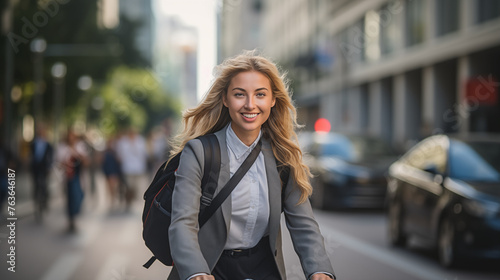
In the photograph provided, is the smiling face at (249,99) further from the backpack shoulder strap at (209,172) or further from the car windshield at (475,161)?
the car windshield at (475,161)

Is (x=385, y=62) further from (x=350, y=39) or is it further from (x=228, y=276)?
(x=228, y=276)

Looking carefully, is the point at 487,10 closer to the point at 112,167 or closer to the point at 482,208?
the point at 112,167

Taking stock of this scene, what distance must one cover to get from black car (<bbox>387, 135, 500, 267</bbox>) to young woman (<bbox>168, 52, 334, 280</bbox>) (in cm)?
552

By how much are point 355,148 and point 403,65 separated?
58.7 ft

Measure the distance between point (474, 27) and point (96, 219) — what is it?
1583 centimetres

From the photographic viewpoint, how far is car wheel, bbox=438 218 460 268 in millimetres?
8516

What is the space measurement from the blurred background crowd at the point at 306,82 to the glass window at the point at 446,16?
Result: 4cm

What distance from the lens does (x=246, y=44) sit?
109500mm

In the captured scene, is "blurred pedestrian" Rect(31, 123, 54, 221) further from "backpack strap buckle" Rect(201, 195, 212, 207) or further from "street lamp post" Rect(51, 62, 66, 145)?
"street lamp post" Rect(51, 62, 66, 145)

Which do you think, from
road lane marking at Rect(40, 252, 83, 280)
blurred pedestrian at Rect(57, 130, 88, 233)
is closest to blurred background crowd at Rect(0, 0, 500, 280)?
blurred pedestrian at Rect(57, 130, 88, 233)

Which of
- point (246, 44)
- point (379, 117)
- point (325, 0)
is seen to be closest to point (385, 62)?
point (379, 117)

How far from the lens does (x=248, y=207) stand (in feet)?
10.1

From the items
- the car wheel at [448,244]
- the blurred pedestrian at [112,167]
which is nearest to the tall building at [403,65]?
the blurred pedestrian at [112,167]

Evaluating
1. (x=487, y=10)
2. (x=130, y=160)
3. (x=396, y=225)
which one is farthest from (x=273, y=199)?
(x=487, y=10)
